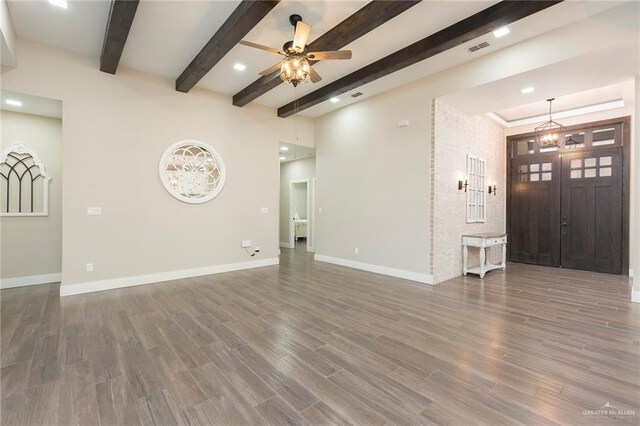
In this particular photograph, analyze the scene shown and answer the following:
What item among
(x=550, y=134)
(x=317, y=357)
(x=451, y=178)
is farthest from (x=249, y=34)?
(x=550, y=134)

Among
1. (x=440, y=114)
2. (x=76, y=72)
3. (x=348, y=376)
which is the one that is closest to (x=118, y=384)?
(x=348, y=376)

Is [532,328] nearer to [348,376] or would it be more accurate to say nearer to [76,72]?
[348,376]

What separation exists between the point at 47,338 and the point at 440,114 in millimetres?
6012

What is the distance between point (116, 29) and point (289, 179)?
6.48 meters

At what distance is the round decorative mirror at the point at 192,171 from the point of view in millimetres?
4992

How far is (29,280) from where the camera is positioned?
15.3 ft

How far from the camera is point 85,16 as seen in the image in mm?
3297

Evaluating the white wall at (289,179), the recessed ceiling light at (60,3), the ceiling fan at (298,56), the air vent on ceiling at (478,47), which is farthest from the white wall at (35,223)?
the air vent on ceiling at (478,47)

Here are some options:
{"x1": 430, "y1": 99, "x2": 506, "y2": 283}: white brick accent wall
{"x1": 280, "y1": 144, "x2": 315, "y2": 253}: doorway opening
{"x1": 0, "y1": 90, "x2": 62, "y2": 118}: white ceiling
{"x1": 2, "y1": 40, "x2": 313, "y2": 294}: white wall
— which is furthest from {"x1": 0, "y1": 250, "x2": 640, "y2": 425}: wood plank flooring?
{"x1": 280, "y1": 144, "x2": 315, "y2": 253}: doorway opening

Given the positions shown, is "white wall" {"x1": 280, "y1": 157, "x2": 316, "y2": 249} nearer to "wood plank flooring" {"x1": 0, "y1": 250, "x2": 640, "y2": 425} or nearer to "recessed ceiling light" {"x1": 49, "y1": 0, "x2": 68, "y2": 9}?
"wood plank flooring" {"x1": 0, "y1": 250, "x2": 640, "y2": 425}

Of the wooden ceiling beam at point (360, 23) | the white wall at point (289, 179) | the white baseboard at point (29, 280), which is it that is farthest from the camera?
the white wall at point (289, 179)

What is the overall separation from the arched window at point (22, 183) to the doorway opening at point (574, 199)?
985cm

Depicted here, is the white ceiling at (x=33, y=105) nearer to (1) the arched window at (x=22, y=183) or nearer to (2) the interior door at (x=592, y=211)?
(1) the arched window at (x=22, y=183)

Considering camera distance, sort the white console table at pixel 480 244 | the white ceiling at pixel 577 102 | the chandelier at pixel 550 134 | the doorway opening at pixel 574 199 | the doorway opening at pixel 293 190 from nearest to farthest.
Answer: the white ceiling at pixel 577 102, the white console table at pixel 480 244, the doorway opening at pixel 574 199, the chandelier at pixel 550 134, the doorway opening at pixel 293 190
